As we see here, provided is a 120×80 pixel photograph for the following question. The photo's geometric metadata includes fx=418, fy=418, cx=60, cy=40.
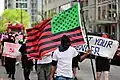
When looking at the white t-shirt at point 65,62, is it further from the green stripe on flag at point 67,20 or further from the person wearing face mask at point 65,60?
the green stripe on flag at point 67,20

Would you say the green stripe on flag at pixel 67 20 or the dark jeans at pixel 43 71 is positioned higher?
the green stripe on flag at pixel 67 20

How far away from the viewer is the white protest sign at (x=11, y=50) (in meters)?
14.6

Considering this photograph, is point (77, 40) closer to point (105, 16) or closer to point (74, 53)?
point (74, 53)

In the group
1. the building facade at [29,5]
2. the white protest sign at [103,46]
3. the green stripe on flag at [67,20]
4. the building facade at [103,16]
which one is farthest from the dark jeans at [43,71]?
the building facade at [29,5]

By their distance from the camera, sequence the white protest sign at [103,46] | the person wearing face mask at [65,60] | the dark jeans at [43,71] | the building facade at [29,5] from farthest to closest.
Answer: the building facade at [29,5] < the dark jeans at [43,71] < the white protest sign at [103,46] < the person wearing face mask at [65,60]

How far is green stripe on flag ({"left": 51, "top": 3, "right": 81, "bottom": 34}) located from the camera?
845 cm

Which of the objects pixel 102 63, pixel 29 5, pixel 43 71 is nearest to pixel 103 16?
pixel 102 63

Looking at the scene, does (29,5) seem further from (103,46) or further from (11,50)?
(103,46)

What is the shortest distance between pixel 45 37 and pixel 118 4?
4486 centimetres

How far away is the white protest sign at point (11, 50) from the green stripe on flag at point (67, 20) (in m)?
5.97

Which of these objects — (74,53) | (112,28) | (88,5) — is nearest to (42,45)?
(74,53)

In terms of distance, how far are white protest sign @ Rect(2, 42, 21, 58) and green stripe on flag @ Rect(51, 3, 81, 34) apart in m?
5.97

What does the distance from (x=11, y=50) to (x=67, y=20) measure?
659cm

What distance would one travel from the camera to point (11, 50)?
Answer: 583 inches
